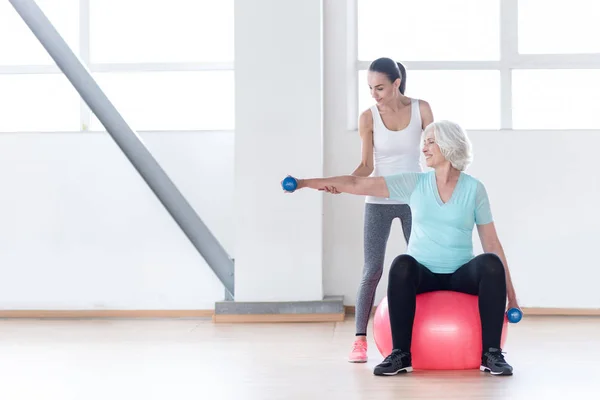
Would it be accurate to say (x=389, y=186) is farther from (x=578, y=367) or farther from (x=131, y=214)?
(x=131, y=214)

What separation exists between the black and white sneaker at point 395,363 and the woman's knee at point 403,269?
10.8 inches

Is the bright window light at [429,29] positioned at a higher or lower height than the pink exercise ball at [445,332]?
higher

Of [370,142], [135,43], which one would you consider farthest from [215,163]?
[370,142]

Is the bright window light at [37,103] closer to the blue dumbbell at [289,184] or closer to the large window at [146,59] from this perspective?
the large window at [146,59]

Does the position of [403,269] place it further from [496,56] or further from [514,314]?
[496,56]

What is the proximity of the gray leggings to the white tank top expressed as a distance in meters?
0.09

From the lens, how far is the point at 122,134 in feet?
15.1

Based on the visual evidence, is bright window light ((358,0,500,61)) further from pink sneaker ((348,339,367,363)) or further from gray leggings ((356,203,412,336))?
pink sneaker ((348,339,367,363))

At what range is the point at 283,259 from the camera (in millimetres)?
4723

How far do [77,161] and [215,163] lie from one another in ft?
2.85

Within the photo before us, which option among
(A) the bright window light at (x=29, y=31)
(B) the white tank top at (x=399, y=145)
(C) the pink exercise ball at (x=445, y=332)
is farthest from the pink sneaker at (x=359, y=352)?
(A) the bright window light at (x=29, y=31)

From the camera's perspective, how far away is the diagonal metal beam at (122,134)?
4496 mm

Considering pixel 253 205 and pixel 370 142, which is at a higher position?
pixel 370 142

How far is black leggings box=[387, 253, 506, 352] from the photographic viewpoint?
3.01 metres
